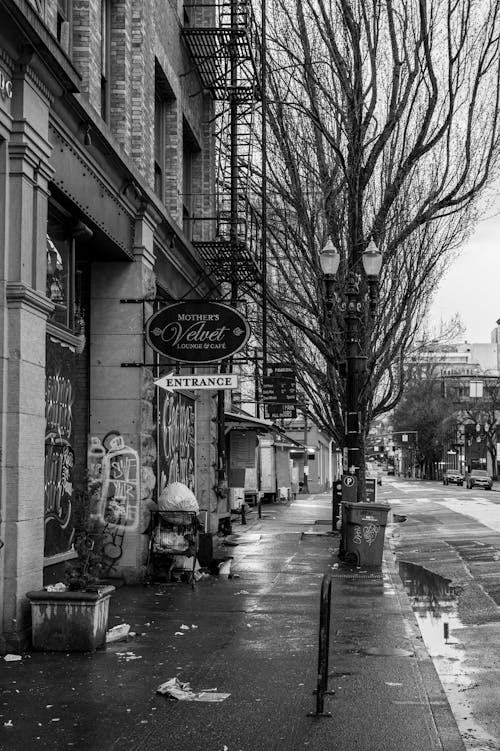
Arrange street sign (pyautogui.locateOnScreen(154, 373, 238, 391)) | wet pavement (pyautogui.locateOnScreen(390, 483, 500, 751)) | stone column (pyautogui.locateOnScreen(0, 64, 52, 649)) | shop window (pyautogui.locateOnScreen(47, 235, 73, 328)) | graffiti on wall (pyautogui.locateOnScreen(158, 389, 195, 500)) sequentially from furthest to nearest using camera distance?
1. graffiti on wall (pyautogui.locateOnScreen(158, 389, 195, 500))
2. street sign (pyautogui.locateOnScreen(154, 373, 238, 391))
3. shop window (pyautogui.locateOnScreen(47, 235, 73, 328))
4. stone column (pyautogui.locateOnScreen(0, 64, 52, 649))
5. wet pavement (pyautogui.locateOnScreen(390, 483, 500, 751))

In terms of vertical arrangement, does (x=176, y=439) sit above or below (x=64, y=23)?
below

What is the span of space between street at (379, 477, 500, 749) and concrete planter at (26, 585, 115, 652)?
3.13m

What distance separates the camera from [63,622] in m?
8.30

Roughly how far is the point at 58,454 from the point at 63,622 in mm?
2832

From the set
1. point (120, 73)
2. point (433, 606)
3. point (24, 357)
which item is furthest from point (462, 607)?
point (120, 73)

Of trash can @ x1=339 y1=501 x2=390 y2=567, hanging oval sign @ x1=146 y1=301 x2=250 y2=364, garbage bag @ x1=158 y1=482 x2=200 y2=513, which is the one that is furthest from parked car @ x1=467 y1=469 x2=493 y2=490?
hanging oval sign @ x1=146 y1=301 x2=250 y2=364

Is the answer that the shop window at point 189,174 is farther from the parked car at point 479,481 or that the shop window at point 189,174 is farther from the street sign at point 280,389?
the parked car at point 479,481

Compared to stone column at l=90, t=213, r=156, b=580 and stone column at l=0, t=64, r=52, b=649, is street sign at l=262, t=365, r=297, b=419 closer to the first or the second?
stone column at l=90, t=213, r=156, b=580

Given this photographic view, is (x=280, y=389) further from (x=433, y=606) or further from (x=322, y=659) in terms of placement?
(x=322, y=659)

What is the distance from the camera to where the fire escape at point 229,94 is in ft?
58.9

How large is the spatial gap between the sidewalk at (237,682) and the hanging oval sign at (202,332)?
3210 mm

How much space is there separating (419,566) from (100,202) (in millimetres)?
9254

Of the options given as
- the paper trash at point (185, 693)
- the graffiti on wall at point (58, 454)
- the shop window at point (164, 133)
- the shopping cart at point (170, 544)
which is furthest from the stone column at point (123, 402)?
the paper trash at point (185, 693)

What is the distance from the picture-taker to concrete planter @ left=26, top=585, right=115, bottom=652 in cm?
829
